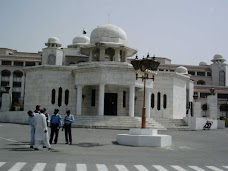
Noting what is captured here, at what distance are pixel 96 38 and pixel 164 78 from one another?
9.62 metres

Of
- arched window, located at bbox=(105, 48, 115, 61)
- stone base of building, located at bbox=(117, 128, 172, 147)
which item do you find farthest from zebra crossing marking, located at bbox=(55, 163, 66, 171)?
arched window, located at bbox=(105, 48, 115, 61)

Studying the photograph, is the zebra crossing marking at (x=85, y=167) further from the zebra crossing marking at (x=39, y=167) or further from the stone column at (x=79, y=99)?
the stone column at (x=79, y=99)

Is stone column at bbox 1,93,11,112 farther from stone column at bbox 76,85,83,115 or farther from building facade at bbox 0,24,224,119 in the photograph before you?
stone column at bbox 76,85,83,115

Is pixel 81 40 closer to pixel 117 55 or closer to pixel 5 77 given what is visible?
pixel 117 55

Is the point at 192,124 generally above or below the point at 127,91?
below

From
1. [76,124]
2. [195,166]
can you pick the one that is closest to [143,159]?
[195,166]

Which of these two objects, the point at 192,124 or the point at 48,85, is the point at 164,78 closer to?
the point at 192,124

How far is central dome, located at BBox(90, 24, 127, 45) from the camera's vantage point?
40.5 meters

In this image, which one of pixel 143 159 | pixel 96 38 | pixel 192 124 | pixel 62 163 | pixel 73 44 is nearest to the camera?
pixel 62 163

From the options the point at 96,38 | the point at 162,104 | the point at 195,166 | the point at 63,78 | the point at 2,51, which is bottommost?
the point at 195,166

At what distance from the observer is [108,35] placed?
1598 inches

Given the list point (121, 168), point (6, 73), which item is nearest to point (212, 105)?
point (121, 168)

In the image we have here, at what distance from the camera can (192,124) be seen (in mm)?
35156

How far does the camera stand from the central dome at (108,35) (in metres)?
40.5
